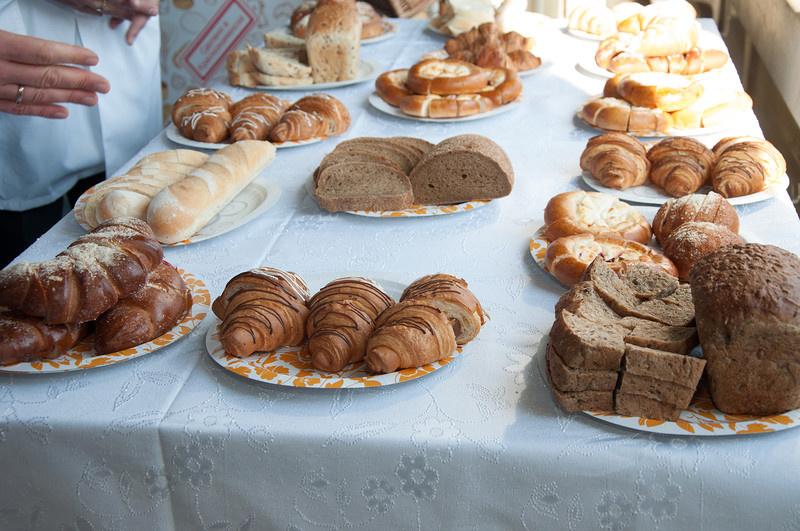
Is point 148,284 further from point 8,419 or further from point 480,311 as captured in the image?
point 480,311

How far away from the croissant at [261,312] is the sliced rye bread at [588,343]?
46 cm

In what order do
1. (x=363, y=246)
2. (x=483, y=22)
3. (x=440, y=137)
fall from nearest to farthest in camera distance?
(x=363, y=246), (x=440, y=137), (x=483, y=22)

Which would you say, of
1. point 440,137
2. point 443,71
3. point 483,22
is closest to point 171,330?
point 440,137

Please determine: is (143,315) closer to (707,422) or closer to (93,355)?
(93,355)

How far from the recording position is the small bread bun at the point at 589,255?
1.42 metres

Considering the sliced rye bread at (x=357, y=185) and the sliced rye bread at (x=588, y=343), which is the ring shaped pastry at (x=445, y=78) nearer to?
the sliced rye bread at (x=357, y=185)

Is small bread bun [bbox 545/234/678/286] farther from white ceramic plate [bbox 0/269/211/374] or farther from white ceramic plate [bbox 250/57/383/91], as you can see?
white ceramic plate [bbox 250/57/383/91]

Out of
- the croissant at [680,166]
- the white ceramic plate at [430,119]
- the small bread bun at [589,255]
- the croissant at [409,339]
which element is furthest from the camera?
the white ceramic plate at [430,119]

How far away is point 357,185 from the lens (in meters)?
1.90

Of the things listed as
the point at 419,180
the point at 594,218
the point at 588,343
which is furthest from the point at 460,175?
the point at 588,343

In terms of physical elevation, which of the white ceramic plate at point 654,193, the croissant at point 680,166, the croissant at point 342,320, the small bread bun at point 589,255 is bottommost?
the white ceramic plate at point 654,193

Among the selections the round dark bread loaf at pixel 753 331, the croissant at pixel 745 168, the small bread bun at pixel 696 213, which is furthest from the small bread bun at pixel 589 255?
the croissant at pixel 745 168

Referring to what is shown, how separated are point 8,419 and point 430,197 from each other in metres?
1.15

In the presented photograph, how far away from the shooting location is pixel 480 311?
1.30 meters
